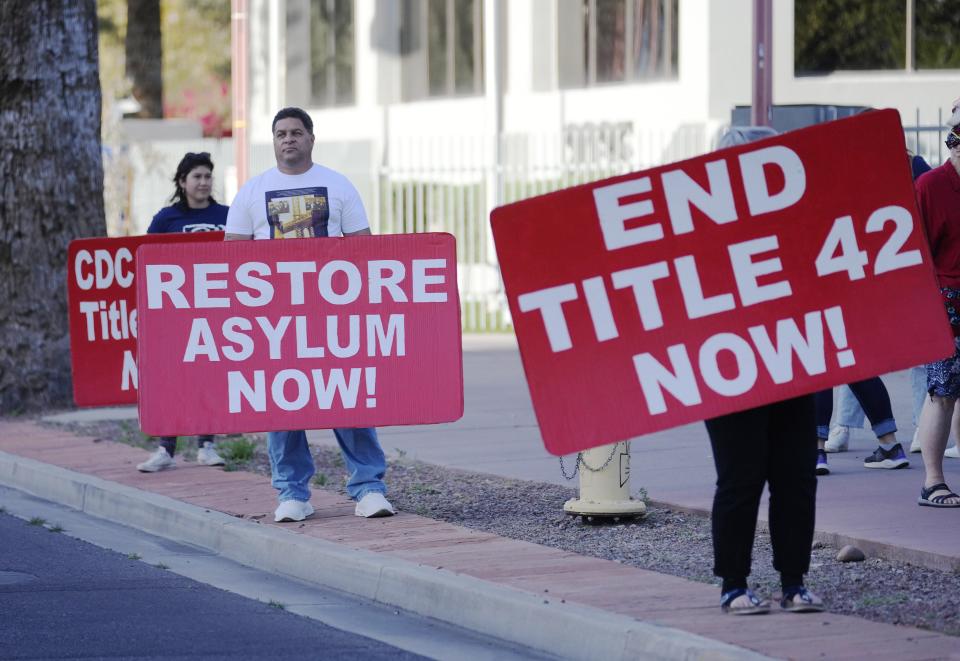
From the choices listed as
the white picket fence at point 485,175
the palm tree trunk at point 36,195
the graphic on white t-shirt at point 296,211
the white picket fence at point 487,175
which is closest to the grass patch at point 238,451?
the graphic on white t-shirt at point 296,211

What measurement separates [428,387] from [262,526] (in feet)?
3.36

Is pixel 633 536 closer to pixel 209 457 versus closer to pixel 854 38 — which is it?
pixel 209 457

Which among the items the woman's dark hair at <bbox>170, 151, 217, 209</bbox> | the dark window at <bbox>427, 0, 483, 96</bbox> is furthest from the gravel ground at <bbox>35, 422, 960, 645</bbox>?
the dark window at <bbox>427, 0, 483, 96</bbox>

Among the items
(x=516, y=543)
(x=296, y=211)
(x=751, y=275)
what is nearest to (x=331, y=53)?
(x=296, y=211)

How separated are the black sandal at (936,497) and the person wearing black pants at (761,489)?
7.04 feet

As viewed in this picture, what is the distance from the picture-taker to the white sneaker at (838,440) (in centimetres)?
1048

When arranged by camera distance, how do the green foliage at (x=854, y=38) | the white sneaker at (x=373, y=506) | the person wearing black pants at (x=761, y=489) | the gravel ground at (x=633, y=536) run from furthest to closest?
the green foliage at (x=854, y=38), the white sneaker at (x=373, y=506), the gravel ground at (x=633, y=536), the person wearing black pants at (x=761, y=489)

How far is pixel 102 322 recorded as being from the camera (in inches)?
Answer: 416

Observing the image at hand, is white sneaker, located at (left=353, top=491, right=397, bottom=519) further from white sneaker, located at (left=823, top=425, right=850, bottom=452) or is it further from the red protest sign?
white sneaker, located at (left=823, top=425, right=850, bottom=452)

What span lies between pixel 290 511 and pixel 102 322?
2675 mm

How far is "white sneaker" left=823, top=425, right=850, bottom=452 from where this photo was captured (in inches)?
413

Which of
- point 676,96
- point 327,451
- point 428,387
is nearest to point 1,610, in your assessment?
point 428,387

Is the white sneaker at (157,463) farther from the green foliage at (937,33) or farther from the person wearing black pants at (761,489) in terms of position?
the green foliage at (937,33)

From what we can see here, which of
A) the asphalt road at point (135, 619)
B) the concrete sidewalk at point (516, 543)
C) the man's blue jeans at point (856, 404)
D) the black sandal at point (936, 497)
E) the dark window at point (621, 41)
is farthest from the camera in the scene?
the dark window at point (621, 41)
